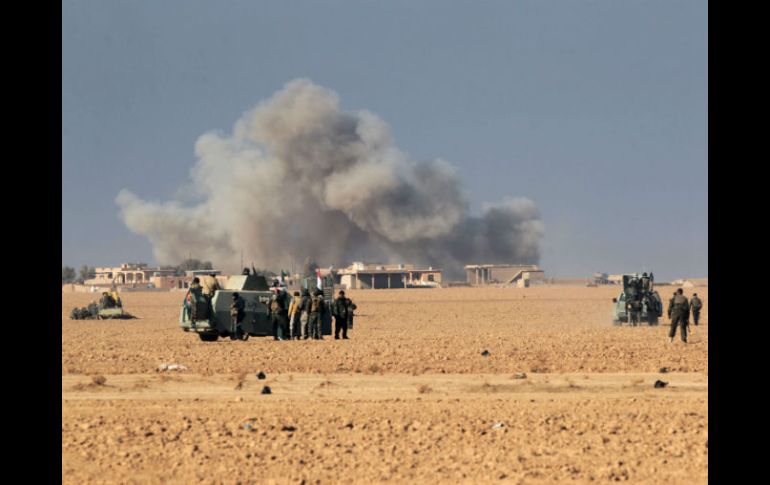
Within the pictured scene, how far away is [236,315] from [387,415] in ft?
44.5

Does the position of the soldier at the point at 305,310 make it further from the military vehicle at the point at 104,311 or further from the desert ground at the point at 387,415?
the military vehicle at the point at 104,311

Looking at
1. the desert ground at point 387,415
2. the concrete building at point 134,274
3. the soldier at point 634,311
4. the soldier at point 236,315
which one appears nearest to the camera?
the desert ground at point 387,415

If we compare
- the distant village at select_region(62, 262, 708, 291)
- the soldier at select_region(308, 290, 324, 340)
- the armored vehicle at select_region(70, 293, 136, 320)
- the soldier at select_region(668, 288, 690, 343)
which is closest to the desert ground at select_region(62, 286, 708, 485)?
the soldier at select_region(668, 288, 690, 343)

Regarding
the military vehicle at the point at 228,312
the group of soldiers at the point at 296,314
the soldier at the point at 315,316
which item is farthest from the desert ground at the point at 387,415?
the soldier at the point at 315,316

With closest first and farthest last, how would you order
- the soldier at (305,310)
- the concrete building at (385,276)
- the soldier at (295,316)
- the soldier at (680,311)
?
the soldier at (680,311) → the soldier at (295,316) → the soldier at (305,310) → the concrete building at (385,276)

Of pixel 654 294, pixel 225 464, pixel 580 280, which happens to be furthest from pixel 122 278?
pixel 225 464

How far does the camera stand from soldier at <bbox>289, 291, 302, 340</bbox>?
2788 cm

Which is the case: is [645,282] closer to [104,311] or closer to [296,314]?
[296,314]

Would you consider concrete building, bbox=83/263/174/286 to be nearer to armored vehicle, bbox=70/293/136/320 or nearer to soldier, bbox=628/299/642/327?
armored vehicle, bbox=70/293/136/320

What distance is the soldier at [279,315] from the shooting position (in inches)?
1077

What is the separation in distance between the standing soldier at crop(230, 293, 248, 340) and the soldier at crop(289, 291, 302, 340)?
134cm

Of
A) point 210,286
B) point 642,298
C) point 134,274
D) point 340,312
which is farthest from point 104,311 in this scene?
point 134,274
